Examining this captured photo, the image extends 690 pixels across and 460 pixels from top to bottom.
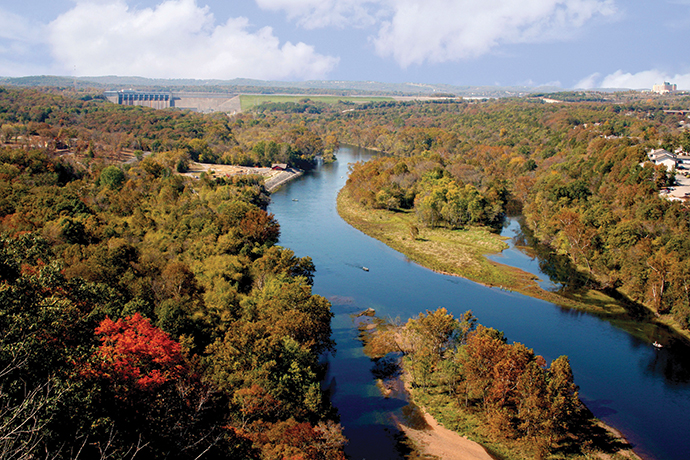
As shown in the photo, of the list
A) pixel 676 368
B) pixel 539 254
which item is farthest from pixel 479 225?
pixel 676 368

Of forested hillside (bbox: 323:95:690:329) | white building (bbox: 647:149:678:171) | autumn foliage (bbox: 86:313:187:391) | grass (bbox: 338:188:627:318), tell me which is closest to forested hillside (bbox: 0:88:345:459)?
autumn foliage (bbox: 86:313:187:391)

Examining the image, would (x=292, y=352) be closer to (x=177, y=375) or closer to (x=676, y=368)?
(x=177, y=375)

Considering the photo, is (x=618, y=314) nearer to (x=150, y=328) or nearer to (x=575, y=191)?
(x=575, y=191)

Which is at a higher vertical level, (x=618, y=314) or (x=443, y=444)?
(x=618, y=314)

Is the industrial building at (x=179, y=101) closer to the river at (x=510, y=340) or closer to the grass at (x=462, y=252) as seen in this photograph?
the grass at (x=462, y=252)

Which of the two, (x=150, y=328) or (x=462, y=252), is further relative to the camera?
(x=462, y=252)

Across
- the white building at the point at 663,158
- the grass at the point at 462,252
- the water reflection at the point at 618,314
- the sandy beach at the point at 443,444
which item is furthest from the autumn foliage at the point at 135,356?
the white building at the point at 663,158

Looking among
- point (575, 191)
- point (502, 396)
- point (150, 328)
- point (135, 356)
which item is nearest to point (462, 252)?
point (575, 191)
